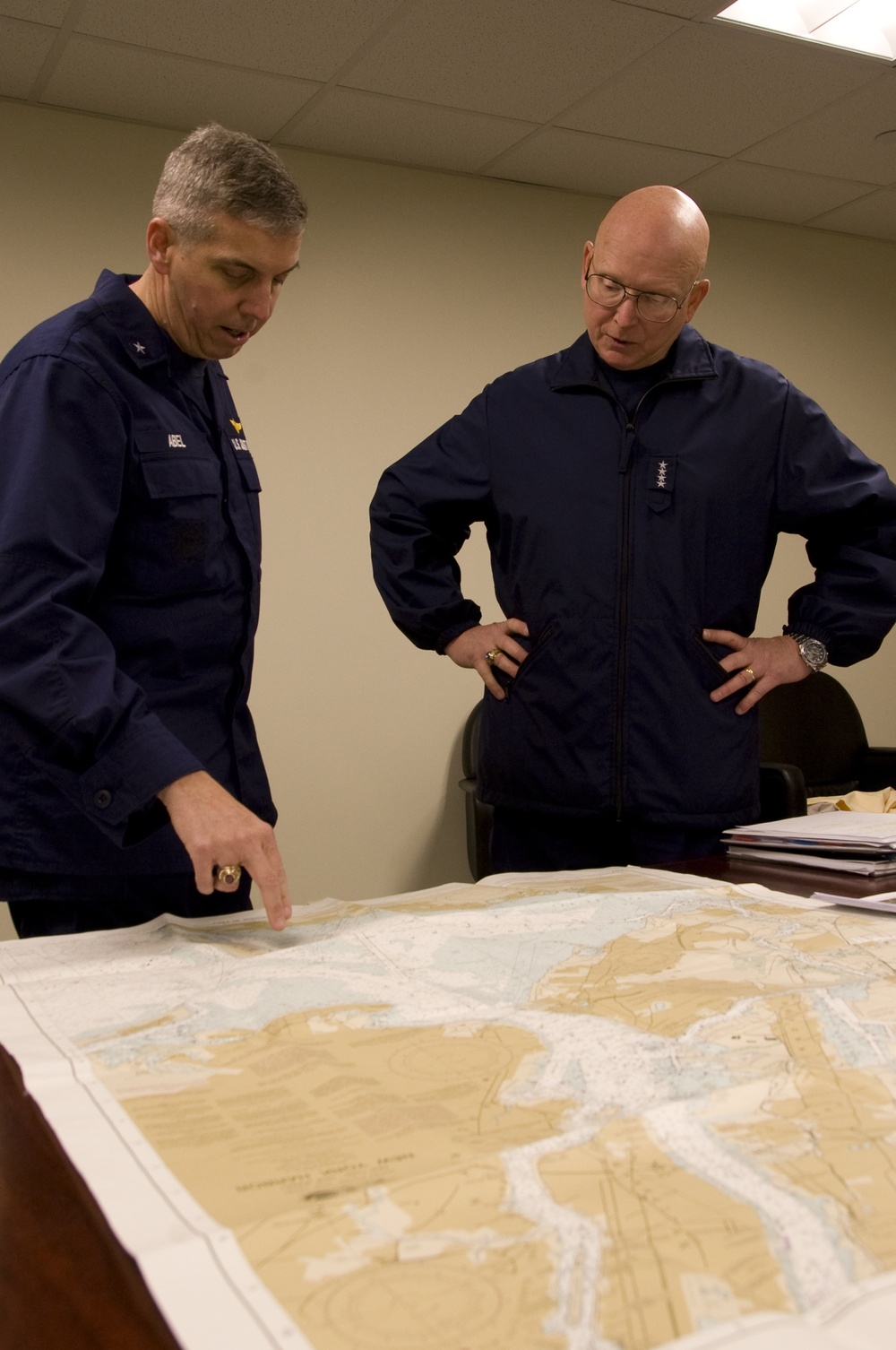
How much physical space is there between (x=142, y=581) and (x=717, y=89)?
263 cm

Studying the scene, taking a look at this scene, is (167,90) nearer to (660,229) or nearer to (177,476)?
(660,229)

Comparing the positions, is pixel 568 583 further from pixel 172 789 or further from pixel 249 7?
pixel 249 7

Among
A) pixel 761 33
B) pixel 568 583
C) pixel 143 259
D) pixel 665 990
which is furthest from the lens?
pixel 143 259

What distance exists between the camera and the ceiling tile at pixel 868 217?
418cm

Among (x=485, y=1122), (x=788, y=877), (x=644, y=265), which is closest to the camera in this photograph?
(x=485, y=1122)

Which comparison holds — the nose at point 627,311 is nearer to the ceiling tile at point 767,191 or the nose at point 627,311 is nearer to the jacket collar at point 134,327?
the jacket collar at point 134,327

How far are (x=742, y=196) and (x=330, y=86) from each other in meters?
1.64

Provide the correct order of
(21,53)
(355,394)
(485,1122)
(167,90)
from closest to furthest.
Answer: (485,1122)
(21,53)
(167,90)
(355,394)

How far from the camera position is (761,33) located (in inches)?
115

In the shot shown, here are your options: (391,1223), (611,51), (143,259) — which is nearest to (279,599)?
(143,259)

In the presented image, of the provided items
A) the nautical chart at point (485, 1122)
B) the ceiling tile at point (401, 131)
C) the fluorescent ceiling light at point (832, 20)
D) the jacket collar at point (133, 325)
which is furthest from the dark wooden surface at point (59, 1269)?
the ceiling tile at point (401, 131)

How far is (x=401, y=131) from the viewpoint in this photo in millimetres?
3479

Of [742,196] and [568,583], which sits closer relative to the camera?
[568,583]

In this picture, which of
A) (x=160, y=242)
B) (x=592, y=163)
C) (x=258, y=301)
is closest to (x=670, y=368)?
(x=258, y=301)
